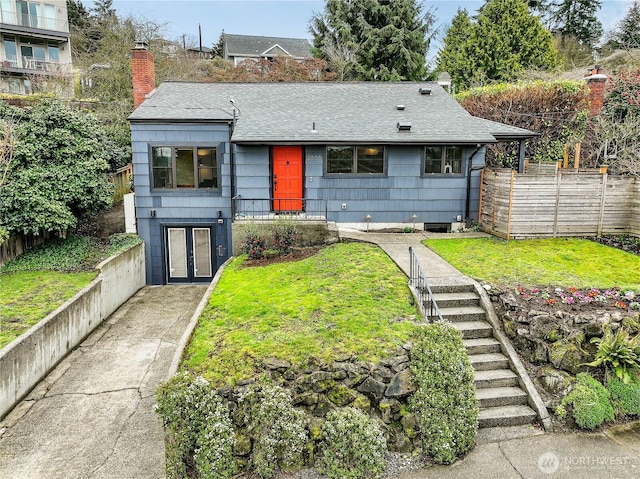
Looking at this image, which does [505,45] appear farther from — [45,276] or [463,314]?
[45,276]

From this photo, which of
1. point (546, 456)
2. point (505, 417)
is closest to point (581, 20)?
point (505, 417)

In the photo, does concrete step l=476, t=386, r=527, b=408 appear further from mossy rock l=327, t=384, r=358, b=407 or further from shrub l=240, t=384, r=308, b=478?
shrub l=240, t=384, r=308, b=478

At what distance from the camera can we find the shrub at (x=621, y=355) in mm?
6871

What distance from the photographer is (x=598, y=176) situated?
1190cm

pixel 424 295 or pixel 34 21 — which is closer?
pixel 424 295

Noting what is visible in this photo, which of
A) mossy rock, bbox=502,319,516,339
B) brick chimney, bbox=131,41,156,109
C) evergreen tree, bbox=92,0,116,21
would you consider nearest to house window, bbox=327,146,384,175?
mossy rock, bbox=502,319,516,339

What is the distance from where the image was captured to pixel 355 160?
Answer: 13461mm

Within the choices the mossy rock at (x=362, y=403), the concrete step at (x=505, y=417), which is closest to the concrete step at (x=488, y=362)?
the concrete step at (x=505, y=417)

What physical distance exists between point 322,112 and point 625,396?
11.4 m

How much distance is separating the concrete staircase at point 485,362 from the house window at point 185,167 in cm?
839

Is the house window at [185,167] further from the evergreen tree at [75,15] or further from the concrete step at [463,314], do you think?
the evergreen tree at [75,15]

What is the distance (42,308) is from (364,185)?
9183mm

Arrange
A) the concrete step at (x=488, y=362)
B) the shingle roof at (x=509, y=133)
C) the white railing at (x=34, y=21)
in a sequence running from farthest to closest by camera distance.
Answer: the white railing at (x=34, y=21)
the shingle roof at (x=509, y=133)
the concrete step at (x=488, y=362)

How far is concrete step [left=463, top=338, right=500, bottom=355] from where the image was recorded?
746 cm
